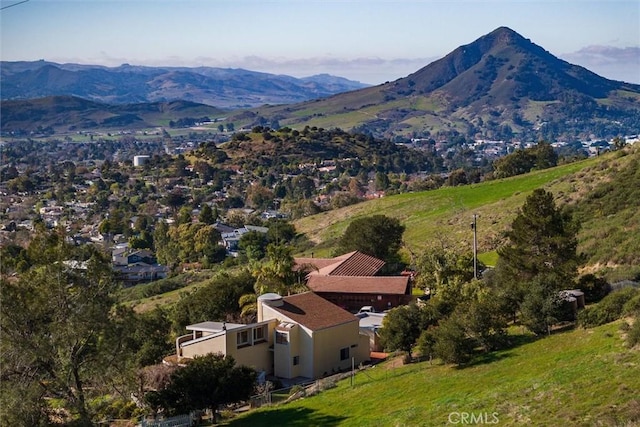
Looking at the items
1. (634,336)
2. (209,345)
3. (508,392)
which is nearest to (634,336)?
(634,336)

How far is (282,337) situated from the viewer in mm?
24750

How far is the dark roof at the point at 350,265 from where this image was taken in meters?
36.2

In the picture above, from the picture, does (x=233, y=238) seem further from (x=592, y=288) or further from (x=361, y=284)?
(x=592, y=288)

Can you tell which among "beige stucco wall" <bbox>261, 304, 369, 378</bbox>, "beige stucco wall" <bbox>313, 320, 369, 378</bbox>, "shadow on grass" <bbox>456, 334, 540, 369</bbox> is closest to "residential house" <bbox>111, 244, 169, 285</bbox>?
"beige stucco wall" <bbox>313, 320, 369, 378</bbox>

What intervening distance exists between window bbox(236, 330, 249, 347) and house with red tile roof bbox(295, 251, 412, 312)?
9.18 meters

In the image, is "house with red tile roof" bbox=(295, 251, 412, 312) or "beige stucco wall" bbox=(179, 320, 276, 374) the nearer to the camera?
"beige stucco wall" bbox=(179, 320, 276, 374)

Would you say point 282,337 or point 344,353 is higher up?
point 282,337

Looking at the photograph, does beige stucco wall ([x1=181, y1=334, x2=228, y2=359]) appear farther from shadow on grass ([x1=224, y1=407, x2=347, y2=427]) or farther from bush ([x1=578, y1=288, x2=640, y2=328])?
bush ([x1=578, y1=288, x2=640, y2=328])

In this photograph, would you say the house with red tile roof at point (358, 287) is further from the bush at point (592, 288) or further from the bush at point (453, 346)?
the bush at point (453, 346)

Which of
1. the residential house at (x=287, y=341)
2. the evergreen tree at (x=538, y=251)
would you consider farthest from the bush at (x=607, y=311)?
the residential house at (x=287, y=341)

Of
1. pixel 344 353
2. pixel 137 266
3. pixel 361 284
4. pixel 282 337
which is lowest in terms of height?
pixel 137 266

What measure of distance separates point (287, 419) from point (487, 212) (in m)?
30.4

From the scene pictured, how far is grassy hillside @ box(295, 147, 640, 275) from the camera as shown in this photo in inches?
1256

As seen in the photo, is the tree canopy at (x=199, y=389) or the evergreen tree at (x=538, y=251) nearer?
the tree canopy at (x=199, y=389)
